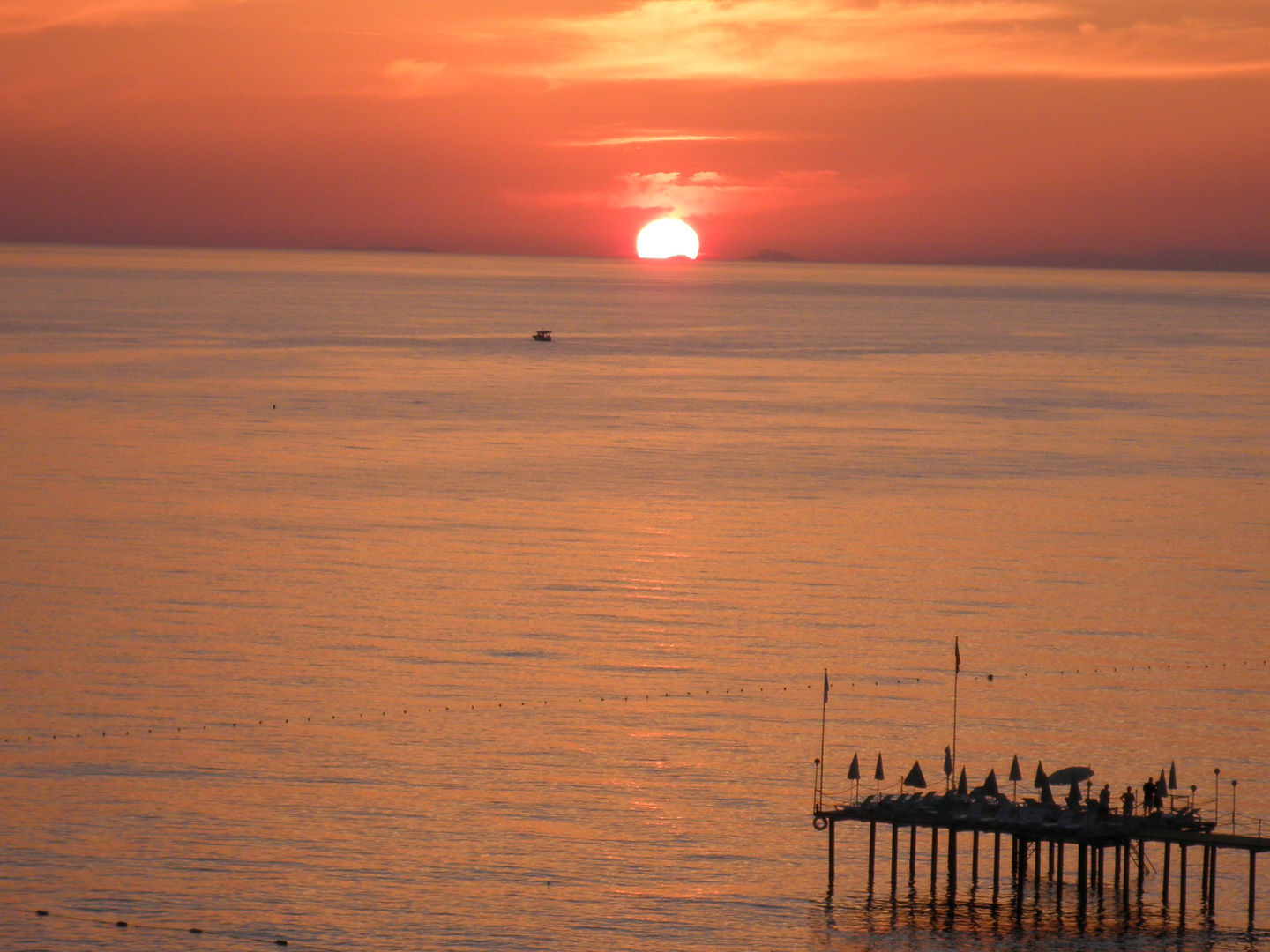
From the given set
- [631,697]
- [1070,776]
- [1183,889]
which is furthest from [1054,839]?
[631,697]

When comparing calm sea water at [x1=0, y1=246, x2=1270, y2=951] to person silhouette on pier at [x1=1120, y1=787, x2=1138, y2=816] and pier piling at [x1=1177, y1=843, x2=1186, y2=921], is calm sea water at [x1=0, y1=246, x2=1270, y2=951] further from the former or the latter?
person silhouette on pier at [x1=1120, y1=787, x2=1138, y2=816]

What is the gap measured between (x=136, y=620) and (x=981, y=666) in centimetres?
4189

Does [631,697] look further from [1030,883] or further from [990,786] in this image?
[990,786]

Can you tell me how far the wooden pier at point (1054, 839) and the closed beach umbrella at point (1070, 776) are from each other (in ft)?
2.94

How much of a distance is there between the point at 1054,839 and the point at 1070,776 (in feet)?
7.98

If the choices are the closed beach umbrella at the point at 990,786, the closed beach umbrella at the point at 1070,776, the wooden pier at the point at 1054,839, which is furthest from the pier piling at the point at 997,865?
the closed beach umbrella at the point at 1070,776

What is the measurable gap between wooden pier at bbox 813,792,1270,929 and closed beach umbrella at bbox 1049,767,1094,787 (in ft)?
2.94

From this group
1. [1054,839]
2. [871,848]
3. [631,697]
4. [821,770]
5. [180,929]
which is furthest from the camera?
[631,697]

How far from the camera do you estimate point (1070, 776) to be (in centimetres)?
5666

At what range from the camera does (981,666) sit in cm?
8169

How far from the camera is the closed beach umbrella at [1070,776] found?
2227 inches

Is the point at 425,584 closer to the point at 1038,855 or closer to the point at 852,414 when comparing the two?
the point at 1038,855

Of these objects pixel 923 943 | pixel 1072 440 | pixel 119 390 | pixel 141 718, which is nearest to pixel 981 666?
pixel 923 943

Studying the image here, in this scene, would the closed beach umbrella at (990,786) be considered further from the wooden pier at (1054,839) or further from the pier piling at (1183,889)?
the pier piling at (1183,889)
